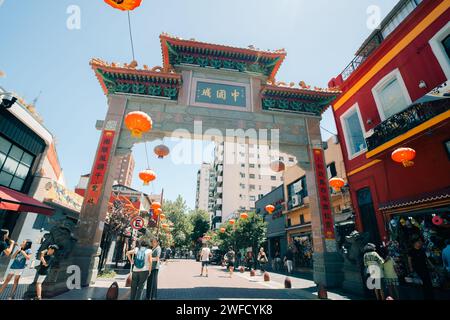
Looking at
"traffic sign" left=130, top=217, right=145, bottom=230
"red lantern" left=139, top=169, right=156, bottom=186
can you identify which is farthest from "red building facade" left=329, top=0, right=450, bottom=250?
"traffic sign" left=130, top=217, right=145, bottom=230

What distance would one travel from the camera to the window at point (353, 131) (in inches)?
461

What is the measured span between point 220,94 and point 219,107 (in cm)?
76

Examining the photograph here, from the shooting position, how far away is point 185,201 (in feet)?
132

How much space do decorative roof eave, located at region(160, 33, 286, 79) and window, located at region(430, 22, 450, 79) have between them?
573 cm

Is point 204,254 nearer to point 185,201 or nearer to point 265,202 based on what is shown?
point 265,202

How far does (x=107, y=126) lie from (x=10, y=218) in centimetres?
547

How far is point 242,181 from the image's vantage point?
48344mm

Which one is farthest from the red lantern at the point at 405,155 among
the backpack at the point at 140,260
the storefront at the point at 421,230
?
the backpack at the point at 140,260

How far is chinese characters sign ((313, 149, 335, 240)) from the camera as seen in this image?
9.32 meters

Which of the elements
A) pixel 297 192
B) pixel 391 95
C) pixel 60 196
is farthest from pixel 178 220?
pixel 391 95

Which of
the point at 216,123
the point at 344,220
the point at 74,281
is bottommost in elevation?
the point at 74,281

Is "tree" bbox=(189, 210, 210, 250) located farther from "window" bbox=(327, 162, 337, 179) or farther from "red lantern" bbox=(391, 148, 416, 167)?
"red lantern" bbox=(391, 148, 416, 167)

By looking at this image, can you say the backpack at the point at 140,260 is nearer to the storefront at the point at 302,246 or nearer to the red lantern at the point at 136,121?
the red lantern at the point at 136,121
